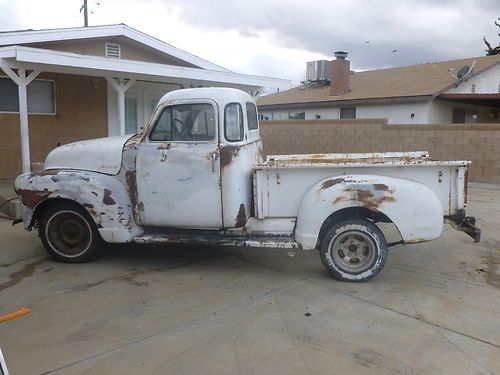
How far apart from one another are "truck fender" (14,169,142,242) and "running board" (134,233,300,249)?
0.84ft

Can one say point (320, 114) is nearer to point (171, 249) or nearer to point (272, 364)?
point (171, 249)

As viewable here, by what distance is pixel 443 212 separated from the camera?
5.19 metres

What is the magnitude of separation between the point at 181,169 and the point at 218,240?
3.06 ft

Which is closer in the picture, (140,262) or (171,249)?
(140,262)

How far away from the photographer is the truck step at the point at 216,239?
17.6 ft

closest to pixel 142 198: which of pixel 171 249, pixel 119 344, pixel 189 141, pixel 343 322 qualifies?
pixel 189 141

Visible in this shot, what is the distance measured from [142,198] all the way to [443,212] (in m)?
3.42

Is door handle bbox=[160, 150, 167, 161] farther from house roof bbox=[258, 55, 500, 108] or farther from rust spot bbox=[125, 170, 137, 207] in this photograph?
house roof bbox=[258, 55, 500, 108]

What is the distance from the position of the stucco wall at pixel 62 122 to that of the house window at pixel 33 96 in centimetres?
13

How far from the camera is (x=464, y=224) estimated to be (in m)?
5.30

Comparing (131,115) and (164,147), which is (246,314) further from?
(131,115)

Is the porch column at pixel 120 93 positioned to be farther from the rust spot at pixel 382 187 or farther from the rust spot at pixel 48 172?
the rust spot at pixel 382 187

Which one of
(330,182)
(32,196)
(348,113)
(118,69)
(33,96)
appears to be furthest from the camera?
(348,113)

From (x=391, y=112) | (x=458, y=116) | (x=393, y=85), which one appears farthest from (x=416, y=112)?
(x=393, y=85)
